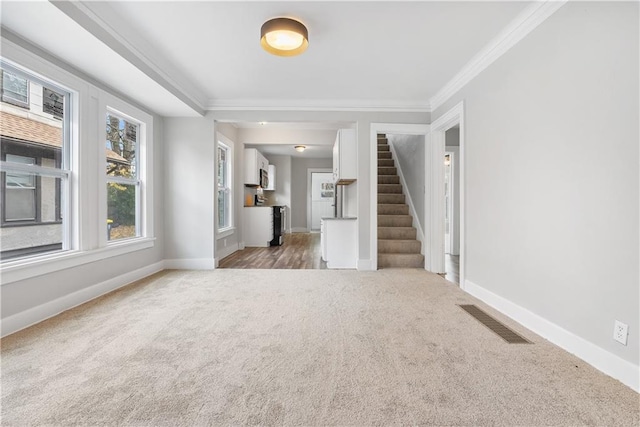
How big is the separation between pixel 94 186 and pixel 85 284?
0.98m

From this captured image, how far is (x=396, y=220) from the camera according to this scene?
197 inches

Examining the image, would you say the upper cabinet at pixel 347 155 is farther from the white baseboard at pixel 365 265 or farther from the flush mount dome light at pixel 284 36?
the flush mount dome light at pixel 284 36

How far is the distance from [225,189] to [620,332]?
5393 mm

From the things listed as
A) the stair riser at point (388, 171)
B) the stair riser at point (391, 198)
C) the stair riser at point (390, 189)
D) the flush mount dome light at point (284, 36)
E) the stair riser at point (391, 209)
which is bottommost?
the stair riser at point (391, 209)

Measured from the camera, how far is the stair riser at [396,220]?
498cm

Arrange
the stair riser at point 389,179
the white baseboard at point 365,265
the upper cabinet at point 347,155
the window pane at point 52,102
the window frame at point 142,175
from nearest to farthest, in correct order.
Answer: the window pane at point 52,102 → the window frame at point 142,175 → the white baseboard at point 365,265 → the upper cabinet at point 347,155 → the stair riser at point 389,179

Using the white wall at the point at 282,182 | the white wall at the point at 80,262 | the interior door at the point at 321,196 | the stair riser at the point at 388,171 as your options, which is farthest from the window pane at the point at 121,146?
the interior door at the point at 321,196

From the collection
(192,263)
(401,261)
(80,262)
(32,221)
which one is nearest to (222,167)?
(192,263)

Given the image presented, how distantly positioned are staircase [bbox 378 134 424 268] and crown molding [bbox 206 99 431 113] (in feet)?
5.91

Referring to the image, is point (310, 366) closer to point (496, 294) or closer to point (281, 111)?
point (496, 294)

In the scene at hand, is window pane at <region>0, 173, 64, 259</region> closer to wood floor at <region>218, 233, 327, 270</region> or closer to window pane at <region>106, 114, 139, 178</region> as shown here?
window pane at <region>106, 114, 139, 178</region>

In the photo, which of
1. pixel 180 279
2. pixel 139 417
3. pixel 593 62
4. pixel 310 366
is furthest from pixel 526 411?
pixel 180 279

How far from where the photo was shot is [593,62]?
1682 mm

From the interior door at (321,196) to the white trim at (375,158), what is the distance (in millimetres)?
5599
